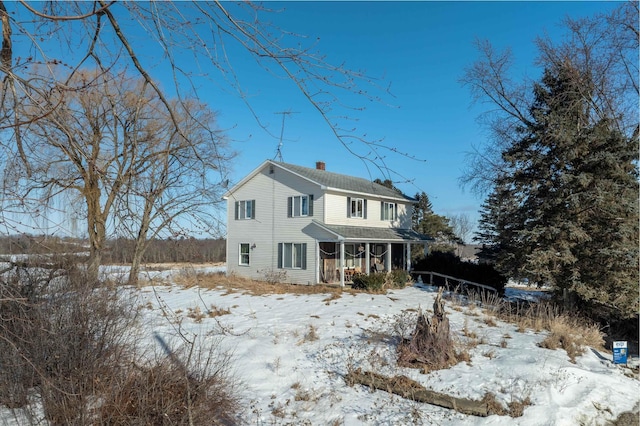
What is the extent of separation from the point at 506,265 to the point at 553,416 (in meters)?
9.67

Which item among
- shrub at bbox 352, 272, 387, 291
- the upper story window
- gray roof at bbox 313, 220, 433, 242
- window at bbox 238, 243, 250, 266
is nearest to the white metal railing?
shrub at bbox 352, 272, 387, 291

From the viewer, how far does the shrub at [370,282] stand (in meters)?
17.2

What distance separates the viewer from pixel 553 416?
595 centimetres

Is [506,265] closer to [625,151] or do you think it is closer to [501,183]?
[501,183]

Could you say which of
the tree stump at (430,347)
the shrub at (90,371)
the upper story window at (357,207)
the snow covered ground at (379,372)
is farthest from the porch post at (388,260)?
the shrub at (90,371)

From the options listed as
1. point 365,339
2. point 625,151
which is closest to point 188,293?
point 365,339

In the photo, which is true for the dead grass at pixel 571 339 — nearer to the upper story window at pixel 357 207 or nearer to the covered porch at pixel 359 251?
the covered porch at pixel 359 251

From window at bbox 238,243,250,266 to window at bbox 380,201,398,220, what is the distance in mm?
8044

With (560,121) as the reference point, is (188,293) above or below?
below

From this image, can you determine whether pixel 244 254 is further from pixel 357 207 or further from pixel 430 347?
pixel 430 347

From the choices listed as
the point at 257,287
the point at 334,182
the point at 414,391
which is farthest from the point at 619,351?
the point at 334,182

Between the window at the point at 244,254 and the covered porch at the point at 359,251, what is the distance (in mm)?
4526

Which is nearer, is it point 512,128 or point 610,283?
point 610,283

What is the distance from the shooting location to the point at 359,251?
23.6 metres
